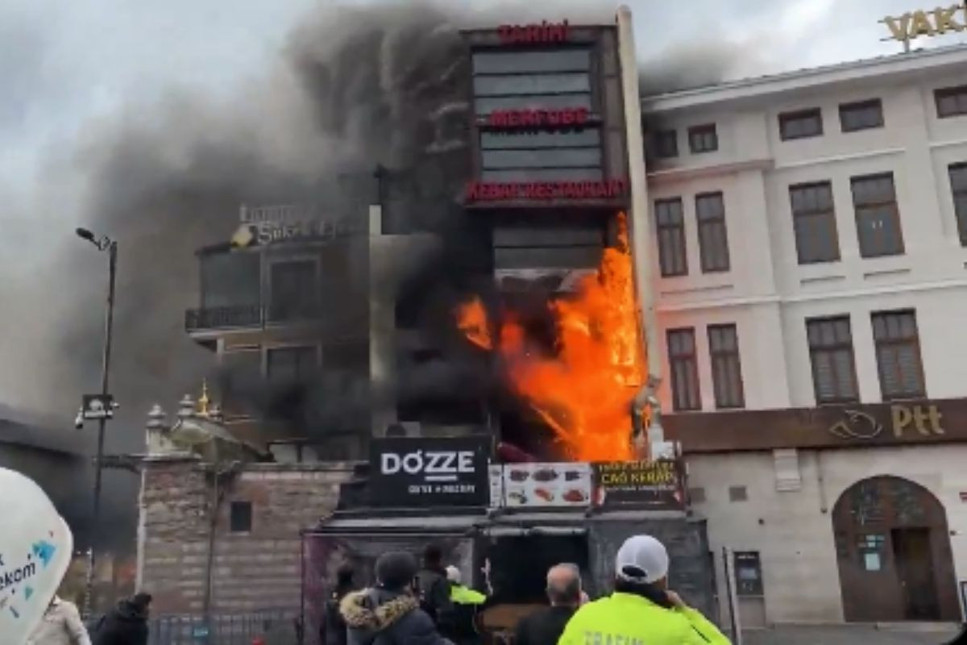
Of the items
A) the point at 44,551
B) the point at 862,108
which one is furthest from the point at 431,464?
the point at 44,551

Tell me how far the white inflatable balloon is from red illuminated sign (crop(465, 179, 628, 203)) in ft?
69.4

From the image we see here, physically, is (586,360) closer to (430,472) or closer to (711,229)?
(711,229)

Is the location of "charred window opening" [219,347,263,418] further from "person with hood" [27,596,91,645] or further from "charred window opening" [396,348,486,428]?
"person with hood" [27,596,91,645]

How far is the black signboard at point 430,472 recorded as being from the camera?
1708cm

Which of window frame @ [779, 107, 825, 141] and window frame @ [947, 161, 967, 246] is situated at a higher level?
window frame @ [779, 107, 825, 141]

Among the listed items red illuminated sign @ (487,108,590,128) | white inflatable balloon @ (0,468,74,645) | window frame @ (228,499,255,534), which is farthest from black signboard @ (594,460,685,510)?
white inflatable balloon @ (0,468,74,645)

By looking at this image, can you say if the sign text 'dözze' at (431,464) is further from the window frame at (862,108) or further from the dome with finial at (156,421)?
the window frame at (862,108)

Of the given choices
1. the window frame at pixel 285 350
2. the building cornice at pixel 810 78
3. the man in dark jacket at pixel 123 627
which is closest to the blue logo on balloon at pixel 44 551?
the man in dark jacket at pixel 123 627

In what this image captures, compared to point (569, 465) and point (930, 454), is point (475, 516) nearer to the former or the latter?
point (569, 465)

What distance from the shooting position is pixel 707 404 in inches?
854

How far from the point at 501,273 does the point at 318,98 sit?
42.4 feet

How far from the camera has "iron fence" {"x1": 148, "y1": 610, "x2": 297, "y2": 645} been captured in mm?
15336

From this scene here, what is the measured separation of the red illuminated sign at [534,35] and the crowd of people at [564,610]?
1960cm

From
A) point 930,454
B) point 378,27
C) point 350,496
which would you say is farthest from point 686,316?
point 378,27
